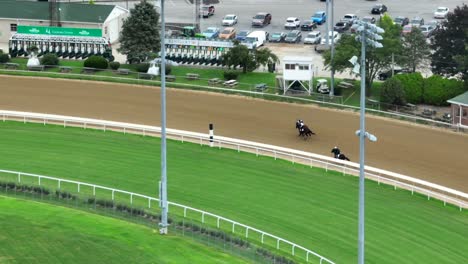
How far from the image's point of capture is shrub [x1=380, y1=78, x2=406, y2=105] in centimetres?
4647

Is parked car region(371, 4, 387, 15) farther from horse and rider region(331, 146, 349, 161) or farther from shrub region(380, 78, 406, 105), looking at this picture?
horse and rider region(331, 146, 349, 161)

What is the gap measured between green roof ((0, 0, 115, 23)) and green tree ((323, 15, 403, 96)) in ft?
49.7

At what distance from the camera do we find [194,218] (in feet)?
100

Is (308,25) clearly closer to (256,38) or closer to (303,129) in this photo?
(256,38)

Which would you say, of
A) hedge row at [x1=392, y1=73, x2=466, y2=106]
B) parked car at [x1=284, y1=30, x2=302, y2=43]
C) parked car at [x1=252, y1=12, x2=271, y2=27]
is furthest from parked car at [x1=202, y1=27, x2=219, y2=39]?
hedge row at [x1=392, y1=73, x2=466, y2=106]

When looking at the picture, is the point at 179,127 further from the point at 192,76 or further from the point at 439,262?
the point at 439,262

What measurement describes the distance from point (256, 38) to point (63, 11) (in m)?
11.1

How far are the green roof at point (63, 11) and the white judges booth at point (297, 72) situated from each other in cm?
1429

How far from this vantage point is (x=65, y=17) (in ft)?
196

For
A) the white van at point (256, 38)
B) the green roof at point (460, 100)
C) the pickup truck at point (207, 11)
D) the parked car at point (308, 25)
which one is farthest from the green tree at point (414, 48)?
the pickup truck at point (207, 11)

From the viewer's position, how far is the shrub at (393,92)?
152 feet

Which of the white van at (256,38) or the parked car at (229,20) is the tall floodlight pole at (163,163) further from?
the parked car at (229,20)

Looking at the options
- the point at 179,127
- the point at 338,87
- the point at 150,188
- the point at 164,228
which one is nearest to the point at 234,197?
the point at 150,188

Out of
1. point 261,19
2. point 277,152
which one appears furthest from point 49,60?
point 277,152
